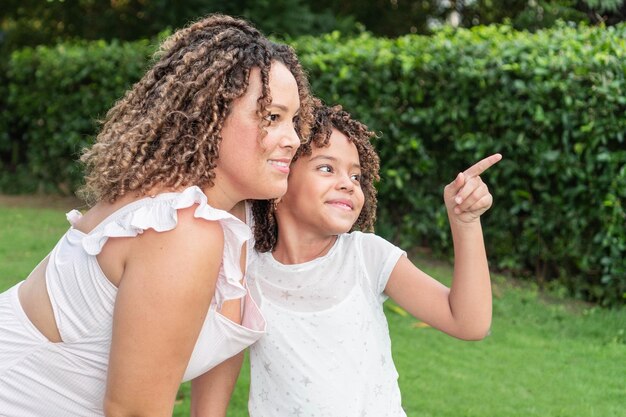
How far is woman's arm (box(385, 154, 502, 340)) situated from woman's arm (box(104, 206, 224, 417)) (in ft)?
2.30

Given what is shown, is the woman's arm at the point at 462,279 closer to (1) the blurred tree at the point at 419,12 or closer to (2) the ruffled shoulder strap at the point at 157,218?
(2) the ruffled shoulder strap at the point at 157,218

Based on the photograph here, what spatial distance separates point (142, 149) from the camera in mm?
2160

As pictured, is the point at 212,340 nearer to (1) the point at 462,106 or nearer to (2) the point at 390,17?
(1) the point at 462,106

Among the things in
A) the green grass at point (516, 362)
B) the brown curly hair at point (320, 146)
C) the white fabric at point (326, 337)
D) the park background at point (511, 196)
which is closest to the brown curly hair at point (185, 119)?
the brown curly hair at point (320, 146)

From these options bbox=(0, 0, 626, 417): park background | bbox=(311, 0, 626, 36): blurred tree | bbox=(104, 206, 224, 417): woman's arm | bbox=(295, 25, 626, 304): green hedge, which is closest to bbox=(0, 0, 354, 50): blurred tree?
bbox=(311, 0, 626, 36): blurred tree

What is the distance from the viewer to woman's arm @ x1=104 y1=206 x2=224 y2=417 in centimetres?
200

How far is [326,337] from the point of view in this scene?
256 centimetres

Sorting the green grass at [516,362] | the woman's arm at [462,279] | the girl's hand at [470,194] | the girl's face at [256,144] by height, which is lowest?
the green grass at [516,362]

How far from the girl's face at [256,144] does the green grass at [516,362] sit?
7.19ft

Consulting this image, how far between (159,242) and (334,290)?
2.42ft

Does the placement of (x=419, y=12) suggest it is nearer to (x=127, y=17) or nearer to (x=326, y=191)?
(x=127, y=17)

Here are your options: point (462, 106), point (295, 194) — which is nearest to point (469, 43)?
point (462, 106)

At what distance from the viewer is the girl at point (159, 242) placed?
2025mm

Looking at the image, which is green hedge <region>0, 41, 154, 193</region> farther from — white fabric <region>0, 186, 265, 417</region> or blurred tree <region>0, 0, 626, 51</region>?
white fabric <region>0, 186, 265, 417</region>
